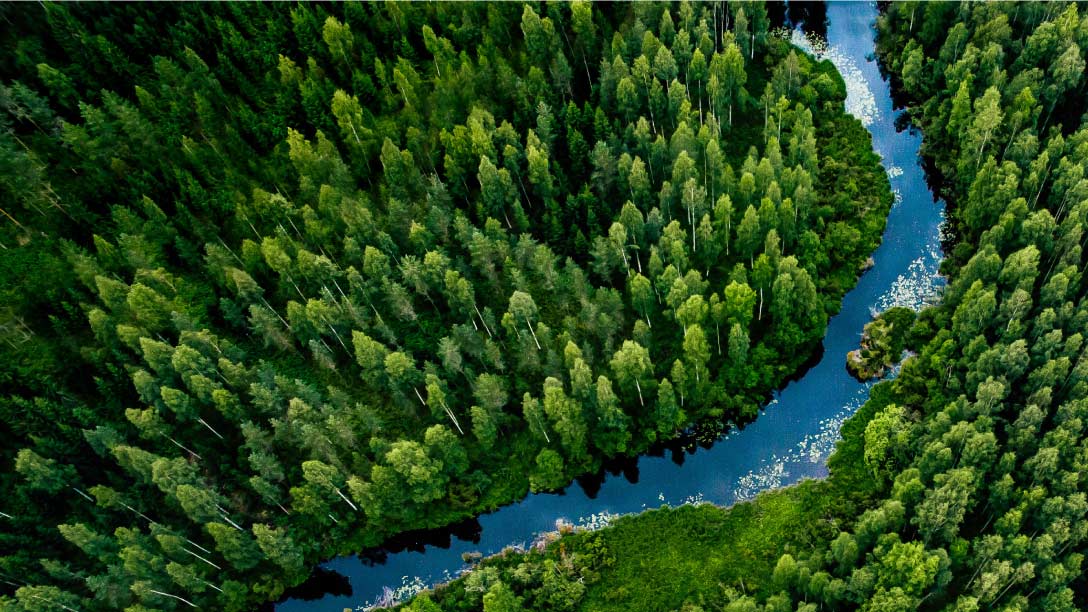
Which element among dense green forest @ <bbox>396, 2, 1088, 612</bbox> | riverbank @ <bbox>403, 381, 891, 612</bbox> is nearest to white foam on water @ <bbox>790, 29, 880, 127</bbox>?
dense green forest @ <bbox>396, 2, 1088, 612</bbox>

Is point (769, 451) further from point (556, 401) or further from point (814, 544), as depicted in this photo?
point (556, 401)

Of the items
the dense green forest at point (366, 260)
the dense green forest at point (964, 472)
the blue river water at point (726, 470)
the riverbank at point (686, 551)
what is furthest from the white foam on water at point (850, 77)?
the riverbank at point (686, 551)

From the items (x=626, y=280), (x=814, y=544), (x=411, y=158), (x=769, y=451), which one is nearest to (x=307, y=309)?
(x=411, y=158)

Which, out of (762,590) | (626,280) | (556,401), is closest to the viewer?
(762,590)

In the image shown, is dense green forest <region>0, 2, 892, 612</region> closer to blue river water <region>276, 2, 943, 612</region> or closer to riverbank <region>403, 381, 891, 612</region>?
blue river water <region>276, 2, 943, 612</region>

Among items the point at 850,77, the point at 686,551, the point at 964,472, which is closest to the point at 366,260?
the point at 686,551

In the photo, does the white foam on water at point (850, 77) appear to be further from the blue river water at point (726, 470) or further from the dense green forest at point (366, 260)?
the blue river water at point (726, 470)
